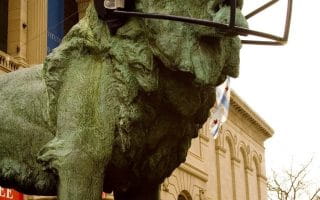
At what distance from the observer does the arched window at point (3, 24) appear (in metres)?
23.2

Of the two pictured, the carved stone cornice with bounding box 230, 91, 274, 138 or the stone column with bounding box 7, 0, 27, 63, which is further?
the carved stone cornice with bounding box 230, 91, 274, 138

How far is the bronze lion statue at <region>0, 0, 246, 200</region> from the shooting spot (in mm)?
4266

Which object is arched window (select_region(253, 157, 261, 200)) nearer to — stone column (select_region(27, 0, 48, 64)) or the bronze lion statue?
stone column (select_region(27, 0, 48, 64))

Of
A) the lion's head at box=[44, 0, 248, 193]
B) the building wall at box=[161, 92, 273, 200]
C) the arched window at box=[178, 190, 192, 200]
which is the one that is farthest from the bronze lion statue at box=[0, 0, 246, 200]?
the arched window at box=[178, 190, 192, 200]

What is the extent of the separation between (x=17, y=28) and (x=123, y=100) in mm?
19794

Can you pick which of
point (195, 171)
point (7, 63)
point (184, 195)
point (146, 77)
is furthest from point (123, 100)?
point (195, 171)

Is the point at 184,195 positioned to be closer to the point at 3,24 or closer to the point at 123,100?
the point at 3,24

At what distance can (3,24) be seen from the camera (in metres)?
23.6

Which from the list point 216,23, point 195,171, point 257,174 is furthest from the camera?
point 257,174

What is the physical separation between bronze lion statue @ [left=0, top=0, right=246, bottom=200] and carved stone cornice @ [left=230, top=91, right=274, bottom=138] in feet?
111

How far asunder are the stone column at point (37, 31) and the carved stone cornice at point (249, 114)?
16.3 metres

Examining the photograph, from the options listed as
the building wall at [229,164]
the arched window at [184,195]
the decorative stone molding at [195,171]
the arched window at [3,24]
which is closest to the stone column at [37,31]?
the arched window at [3,24]

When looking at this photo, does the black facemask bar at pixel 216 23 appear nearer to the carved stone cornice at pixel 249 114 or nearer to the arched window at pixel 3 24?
the arched window at pixel 3 24

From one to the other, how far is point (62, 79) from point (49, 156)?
0.48m
